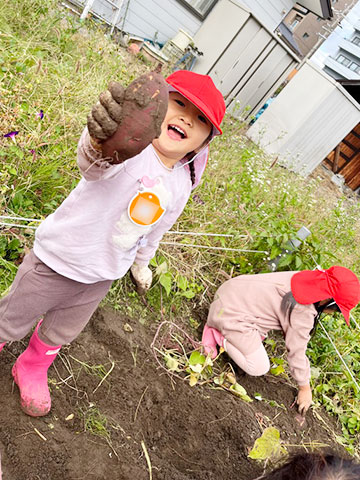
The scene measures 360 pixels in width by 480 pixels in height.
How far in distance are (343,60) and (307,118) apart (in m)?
42.9

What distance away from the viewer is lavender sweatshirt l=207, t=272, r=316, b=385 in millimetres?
2428

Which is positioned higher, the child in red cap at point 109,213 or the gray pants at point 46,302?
the child in red cap at point 109,213

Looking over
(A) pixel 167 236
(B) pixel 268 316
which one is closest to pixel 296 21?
(A) pixel 167 236

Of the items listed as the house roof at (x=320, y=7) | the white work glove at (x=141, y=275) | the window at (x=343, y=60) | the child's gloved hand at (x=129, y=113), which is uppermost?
the window at (x=343, y=60)

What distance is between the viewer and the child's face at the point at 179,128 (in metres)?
1.26

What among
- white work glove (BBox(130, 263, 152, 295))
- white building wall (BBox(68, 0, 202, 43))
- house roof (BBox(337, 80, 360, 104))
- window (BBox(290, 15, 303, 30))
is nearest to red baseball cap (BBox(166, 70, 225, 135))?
white work glove (BBox(130, 263, 152, 295))

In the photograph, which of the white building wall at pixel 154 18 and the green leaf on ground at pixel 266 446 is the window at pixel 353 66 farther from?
A: the green leaf on ground at pixel 266 446

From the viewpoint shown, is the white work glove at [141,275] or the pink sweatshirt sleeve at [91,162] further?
the white work glove at [141,275]

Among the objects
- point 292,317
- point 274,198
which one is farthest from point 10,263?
point 274,198

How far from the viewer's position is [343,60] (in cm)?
4334

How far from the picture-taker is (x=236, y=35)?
6992 millimetres

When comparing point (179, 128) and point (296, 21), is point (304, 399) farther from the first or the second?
point (296, 21)

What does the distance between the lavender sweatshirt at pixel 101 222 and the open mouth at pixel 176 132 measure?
0.26 ft

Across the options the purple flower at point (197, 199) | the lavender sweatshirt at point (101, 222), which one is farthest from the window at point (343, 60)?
the lavender sweatshirt at point (101, 222)
